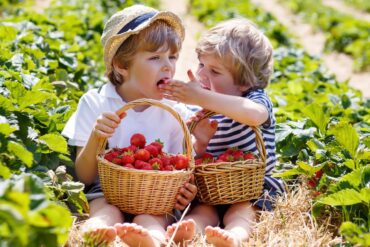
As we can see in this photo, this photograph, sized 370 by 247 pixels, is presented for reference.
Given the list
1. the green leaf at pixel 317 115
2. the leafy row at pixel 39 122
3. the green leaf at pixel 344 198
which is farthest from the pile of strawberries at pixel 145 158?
the green leaf at pixel 317 115

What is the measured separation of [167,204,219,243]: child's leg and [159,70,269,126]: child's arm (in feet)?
1.82

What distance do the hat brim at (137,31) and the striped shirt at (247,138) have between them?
23.0 inches

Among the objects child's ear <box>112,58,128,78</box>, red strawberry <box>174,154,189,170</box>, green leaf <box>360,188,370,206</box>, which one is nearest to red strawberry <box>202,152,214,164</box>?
red strawberry <box>174,154,189,170</box>

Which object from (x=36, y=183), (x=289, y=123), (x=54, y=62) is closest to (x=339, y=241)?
(x=289, y=123)

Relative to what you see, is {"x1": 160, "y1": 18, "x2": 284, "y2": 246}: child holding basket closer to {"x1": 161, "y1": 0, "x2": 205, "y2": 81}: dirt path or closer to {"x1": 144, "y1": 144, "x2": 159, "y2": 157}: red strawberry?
{"x1": 144, "y1": 144, "x2": 159, "y2": 157}: red strawberry

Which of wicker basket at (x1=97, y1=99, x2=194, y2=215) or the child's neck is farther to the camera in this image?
the child's neck

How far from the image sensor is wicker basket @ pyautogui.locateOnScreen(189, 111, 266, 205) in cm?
384

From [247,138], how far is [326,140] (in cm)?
54

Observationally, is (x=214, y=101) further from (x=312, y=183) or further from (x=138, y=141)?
(x=312, y=183)

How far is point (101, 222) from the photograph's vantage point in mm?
3549

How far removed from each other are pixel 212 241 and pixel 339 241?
0.62 m

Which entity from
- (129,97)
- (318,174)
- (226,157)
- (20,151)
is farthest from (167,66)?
(20,151)

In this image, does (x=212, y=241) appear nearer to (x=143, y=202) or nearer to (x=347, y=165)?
(x=143, y=202)

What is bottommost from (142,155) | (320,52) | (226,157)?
(320,52)
